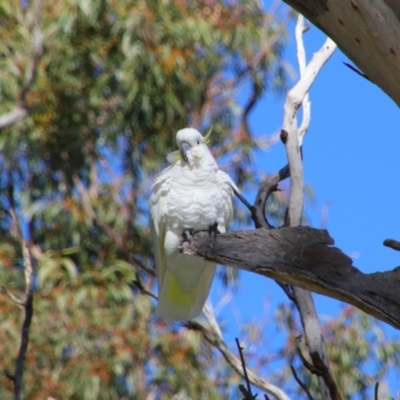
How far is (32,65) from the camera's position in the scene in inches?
253

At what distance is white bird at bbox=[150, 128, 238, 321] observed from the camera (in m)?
3.24

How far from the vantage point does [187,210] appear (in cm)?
324

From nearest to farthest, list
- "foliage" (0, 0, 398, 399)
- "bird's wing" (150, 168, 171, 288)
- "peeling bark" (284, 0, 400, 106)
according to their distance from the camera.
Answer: "peeling bark" (284, 0, 400, 106) → "bird's wing" (150, 168, 171, 288) → "foliage" (0, 0, 398, 399)

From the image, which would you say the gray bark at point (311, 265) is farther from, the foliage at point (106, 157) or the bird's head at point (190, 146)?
the foliage at point (106, 157)

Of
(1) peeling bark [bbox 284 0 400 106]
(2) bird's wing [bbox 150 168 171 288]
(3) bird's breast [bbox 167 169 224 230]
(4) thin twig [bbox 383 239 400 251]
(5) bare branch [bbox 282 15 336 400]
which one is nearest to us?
(4) thin twig [bbox 383 239 400 251]

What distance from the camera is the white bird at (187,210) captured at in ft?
10.6

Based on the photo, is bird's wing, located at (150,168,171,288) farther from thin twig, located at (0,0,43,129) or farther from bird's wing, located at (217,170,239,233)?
thin twig, located at (0,0,43,129)

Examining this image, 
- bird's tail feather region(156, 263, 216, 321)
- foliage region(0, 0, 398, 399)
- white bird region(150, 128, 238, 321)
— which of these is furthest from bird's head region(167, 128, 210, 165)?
foliage region(0, 0, 398, 399)

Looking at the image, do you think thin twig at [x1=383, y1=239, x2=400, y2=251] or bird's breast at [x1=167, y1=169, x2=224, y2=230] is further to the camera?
bird's breast at [x1=167, y1=169, x2=224, y2=230]

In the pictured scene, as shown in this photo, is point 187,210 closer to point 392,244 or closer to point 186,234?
point 186,234

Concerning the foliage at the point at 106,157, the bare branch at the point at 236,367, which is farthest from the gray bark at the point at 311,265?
the foliage at the point at 106,157

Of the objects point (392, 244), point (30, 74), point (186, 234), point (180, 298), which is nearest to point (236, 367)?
point (180, 298)

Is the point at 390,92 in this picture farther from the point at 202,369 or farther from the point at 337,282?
the point at 202,369

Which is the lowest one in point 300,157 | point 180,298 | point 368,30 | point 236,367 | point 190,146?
point 236,367
